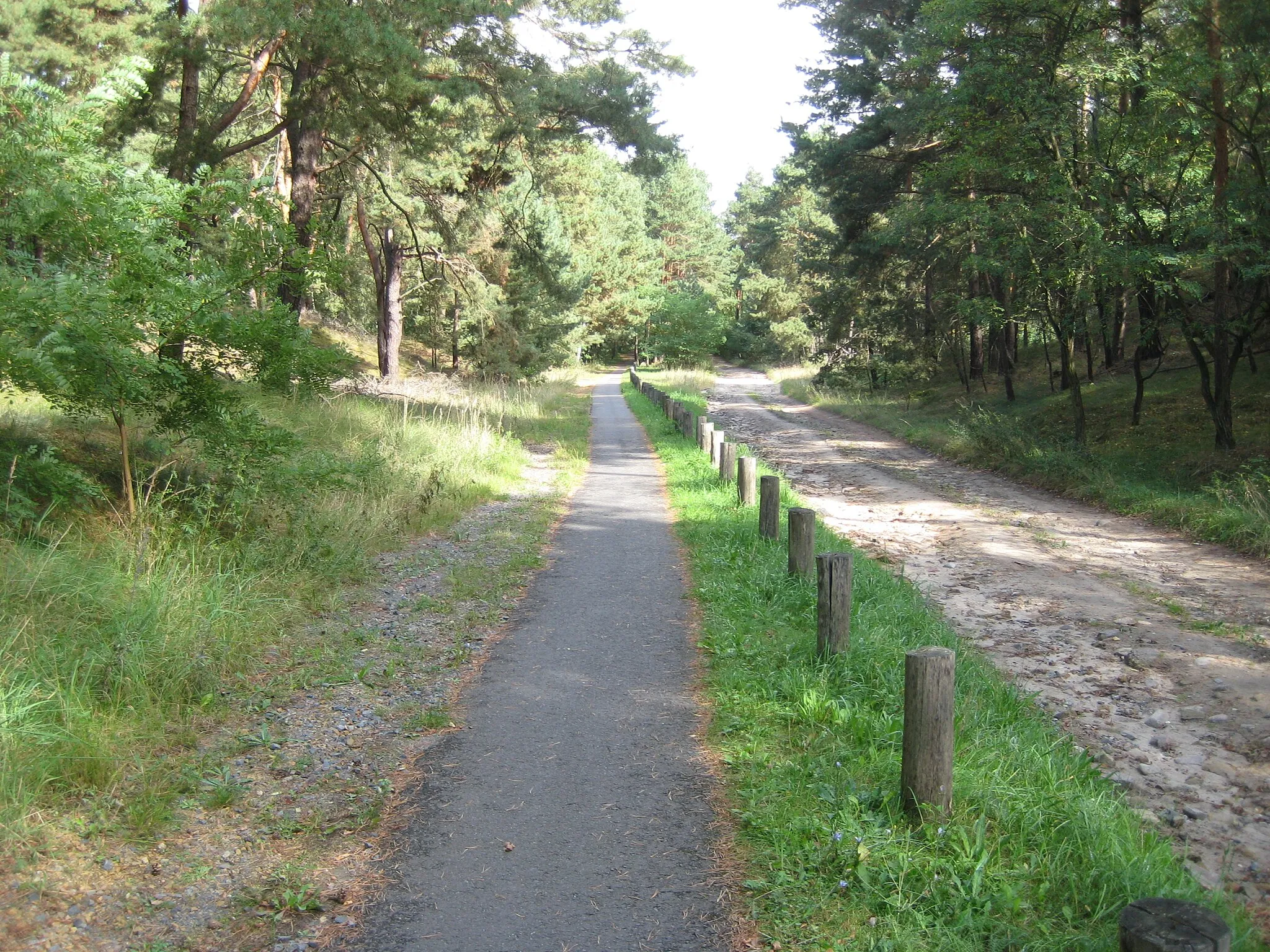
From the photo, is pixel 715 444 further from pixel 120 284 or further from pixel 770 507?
pixel 120 284

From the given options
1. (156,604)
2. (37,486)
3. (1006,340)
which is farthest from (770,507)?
(1006,340)

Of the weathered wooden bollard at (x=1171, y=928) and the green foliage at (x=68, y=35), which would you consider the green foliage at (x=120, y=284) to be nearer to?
the weathered wooden bollard at (x=1171, y=928)

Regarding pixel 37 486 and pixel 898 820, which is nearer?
pixel 898 820

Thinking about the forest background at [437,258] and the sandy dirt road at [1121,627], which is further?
the forest background at [437,258]

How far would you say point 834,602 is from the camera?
6.15m

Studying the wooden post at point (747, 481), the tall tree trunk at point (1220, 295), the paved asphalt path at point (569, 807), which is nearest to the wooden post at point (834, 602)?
the paved asphalt path at point (569, 807)

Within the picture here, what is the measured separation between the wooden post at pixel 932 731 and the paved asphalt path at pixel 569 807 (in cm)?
106

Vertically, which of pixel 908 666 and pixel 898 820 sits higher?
pixel 908 666

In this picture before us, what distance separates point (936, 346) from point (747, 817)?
94.2 ft

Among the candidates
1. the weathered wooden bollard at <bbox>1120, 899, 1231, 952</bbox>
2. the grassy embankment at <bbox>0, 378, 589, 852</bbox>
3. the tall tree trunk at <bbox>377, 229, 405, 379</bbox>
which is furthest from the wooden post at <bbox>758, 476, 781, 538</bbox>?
the tall tree trunk at <bbox>377, 229, 405, 379</bbox>

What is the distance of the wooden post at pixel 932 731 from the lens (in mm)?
4211

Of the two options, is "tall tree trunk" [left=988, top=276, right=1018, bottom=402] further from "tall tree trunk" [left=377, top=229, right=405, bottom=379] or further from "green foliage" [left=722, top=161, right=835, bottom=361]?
"green foliage" [left=722, top=161, right=835, bottom=361]

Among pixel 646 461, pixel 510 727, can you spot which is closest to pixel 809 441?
pixel 646 461

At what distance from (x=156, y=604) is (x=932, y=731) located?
4885 millimetres
